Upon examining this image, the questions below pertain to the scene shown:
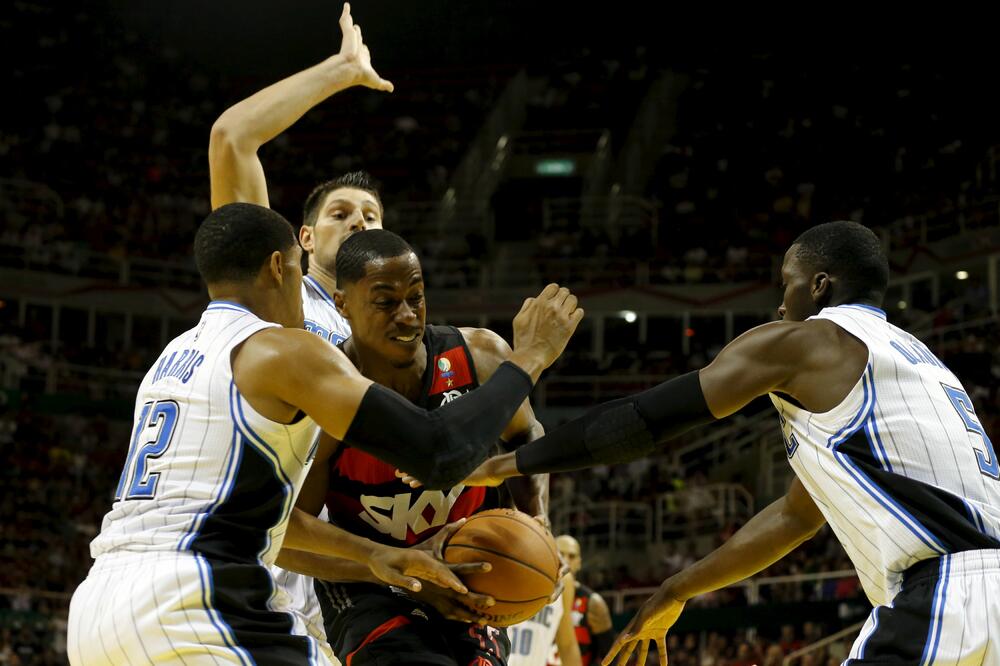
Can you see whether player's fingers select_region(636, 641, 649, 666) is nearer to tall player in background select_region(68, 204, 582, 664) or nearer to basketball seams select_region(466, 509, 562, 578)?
basketball seams select_region(466, 509, 562, 578)

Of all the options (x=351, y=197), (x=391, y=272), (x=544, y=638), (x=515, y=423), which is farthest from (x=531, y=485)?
(x=544, y=638)

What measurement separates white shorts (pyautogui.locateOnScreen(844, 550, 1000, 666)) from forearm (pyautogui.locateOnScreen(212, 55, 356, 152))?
123 inches

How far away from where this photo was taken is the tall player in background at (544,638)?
7965 mm

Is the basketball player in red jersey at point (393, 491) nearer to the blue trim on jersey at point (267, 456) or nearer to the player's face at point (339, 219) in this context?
the blue trim on jersey at point (267, 456)

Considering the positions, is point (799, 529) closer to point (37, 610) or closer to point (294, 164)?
point (37, 610)

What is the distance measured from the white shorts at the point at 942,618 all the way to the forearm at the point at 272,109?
3.12 m

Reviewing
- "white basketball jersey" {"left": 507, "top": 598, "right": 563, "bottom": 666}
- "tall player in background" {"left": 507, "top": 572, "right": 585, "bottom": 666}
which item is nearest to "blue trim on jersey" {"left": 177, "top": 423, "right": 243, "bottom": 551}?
"tall player in background" {"left": 507, "top": 572, "right": 585, "bottom": 666}

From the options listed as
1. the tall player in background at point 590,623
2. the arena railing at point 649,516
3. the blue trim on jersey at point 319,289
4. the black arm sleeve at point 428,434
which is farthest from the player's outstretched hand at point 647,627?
the arena railing at point 649,516

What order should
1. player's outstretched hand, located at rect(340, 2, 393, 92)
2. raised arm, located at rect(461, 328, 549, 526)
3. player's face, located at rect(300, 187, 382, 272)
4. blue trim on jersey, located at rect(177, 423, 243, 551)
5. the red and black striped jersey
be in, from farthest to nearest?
player's outstretched hand, located at rect(340, 2, 393, 92) < player's face, located at rect(300, 187, 382, 272) < raised arm, located at rect(461, 328, 549, 526) < the red and black striped jersey < blue trim on jersey, located at rect(177, 423, 243, 551)

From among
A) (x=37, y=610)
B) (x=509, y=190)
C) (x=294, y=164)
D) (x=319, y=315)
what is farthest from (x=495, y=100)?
(x=319, y=315)

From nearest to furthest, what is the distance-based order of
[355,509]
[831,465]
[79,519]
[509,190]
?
[831,465]
[355,509]
[79,519]
[509,190]

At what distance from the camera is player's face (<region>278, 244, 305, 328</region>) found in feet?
12.6

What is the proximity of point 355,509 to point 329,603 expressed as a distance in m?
0.38

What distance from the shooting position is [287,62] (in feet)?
94.8
